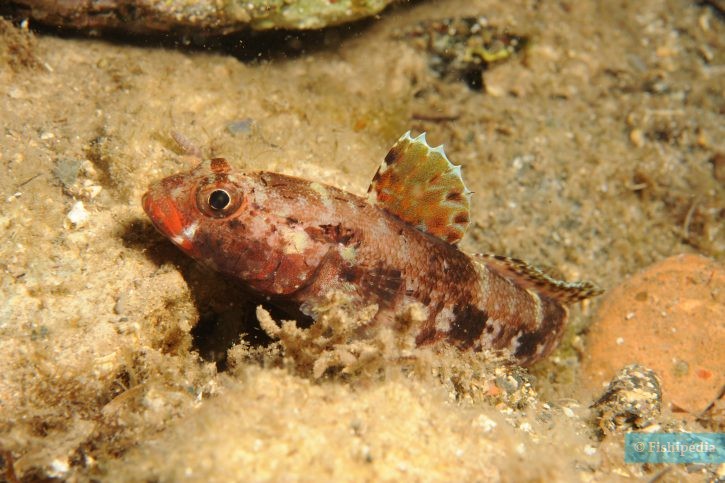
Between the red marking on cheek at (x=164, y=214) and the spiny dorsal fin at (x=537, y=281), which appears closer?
the red marking on cheek at (x=164, y=214)

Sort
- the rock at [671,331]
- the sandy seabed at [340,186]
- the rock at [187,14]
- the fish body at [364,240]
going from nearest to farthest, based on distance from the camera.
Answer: the sandy seabed at [340,186], the fish body at [364,240], the rock at [187,14], the rock at [671,331]

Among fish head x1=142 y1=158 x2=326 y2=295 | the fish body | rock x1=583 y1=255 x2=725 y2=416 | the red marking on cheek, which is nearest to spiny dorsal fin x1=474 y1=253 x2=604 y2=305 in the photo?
the fish body

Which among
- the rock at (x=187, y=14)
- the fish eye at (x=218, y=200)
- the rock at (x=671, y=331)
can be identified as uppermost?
the rock at (x=187, y=14)

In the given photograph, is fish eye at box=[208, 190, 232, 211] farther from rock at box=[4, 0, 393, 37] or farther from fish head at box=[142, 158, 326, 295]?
rock at box=[4, 0, 393, 37]

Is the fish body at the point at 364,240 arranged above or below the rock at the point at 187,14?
below

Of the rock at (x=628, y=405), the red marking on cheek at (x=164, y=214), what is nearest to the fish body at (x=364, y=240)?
the red marking on cheek at (x=164, y=214)

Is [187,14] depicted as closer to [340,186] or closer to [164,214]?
[340,186]

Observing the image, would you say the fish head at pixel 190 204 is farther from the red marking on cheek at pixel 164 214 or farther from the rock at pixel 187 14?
the rock at pixel 187 14
